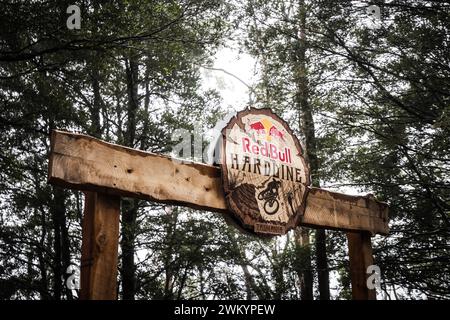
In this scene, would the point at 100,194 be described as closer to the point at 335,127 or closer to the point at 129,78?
the point at 335,127

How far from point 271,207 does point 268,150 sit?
0.47 metres

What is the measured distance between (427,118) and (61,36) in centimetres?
564

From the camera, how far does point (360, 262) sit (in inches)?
161

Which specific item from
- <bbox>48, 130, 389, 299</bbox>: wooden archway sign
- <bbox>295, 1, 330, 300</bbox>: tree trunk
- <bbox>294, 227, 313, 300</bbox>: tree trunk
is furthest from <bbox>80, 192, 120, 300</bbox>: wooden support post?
<bbox>294, 227, 313, 300</bbox>: tree trunk

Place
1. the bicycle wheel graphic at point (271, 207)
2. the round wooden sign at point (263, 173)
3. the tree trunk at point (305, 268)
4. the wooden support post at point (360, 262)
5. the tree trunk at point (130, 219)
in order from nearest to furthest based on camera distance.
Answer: the round wooden sign at point (263, 173) → the bicycle wheel graphic at point (271, 207) → the wooden support post at point (360, 262) → the tree trunk at point (130, 219) → the tree trunk at point (305, 268)

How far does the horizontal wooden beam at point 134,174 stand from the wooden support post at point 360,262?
2.41 feet

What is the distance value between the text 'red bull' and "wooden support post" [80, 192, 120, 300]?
1152 millimetres

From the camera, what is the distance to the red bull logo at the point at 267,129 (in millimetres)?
3406

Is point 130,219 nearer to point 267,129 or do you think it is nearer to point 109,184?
point 267,129

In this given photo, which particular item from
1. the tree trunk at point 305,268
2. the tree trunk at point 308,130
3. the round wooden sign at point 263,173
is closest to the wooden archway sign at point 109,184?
the round wooden sign at point 263,173

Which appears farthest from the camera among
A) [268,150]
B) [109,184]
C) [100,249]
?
[268,150]

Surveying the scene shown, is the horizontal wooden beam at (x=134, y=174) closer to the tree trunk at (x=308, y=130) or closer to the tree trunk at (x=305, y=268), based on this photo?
the tree trunk at (x=308, y=130)

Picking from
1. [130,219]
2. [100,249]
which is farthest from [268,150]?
[130,219]

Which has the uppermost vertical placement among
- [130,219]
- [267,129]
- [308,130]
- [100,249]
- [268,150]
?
[308,130]
